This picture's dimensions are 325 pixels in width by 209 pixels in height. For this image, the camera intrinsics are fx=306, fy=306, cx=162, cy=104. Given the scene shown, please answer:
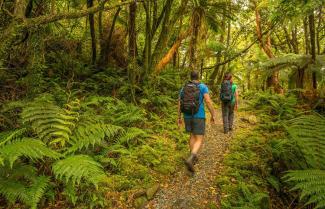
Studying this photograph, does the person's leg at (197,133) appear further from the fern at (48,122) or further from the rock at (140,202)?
the fern at (48,122)

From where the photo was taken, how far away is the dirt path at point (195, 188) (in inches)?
190

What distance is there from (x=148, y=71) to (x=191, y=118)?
4.96 m

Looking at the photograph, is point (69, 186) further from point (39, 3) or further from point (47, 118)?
point (39, 3)

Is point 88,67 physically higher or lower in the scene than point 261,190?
higher

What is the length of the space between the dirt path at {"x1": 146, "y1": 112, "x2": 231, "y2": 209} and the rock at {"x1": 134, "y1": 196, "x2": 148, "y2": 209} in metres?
0.08

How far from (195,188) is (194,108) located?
1.49 meters

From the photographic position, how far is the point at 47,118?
557 cm

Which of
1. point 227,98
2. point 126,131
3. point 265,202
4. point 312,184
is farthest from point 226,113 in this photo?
point 312,184

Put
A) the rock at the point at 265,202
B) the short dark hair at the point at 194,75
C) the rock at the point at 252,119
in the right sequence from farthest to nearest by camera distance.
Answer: the rock at the point at 252,119 → the short dark hair at the point at 194,75 → the rock at the point at 265,202

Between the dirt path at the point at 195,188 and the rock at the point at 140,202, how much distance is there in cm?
8

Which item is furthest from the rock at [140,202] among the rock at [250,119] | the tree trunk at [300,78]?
the tree trunk at [300,78]

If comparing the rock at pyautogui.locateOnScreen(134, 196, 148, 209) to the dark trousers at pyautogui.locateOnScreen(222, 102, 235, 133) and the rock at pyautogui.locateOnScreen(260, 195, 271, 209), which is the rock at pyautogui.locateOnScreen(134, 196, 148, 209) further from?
the dark trousers at pyautogui.locateOnScreen(222, 102, 235, 133)

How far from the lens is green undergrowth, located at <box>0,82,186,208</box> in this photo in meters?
4.21

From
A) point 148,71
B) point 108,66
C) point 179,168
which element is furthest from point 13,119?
point 108,66
